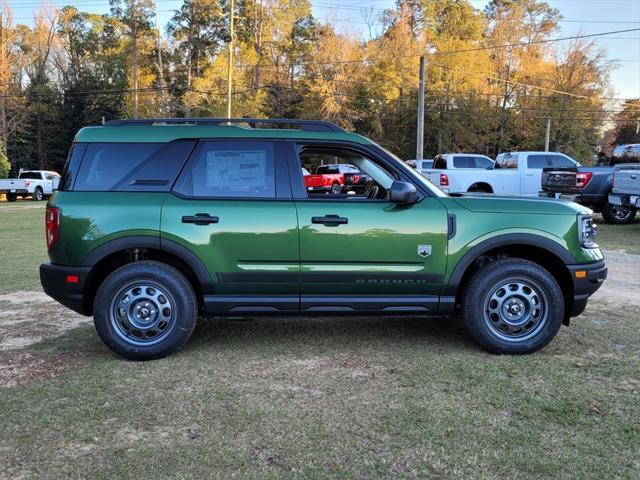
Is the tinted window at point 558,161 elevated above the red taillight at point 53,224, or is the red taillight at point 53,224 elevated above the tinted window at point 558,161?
the tinted window at point 558,161

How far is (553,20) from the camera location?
161ft

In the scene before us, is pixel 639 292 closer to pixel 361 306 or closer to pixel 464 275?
pixel 464 275

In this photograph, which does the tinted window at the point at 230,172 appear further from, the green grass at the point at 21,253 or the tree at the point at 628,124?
the tree at the point at 628,124

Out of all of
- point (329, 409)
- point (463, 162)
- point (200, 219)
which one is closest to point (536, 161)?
point (463, 162)

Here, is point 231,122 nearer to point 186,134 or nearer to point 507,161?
point 186,134

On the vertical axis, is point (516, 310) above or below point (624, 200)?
below

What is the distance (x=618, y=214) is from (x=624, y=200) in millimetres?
1785

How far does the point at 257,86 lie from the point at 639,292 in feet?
132

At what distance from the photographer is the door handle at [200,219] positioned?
4.27 meters

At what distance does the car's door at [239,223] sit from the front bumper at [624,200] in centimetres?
1086

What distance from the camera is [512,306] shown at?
14.7 feet

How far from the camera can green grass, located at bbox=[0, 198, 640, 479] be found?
9.34ft

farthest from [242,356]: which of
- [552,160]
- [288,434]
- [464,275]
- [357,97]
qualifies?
[357,97]

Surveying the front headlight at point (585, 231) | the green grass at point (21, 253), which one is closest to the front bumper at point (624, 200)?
the front headlight at point (585, 231)
